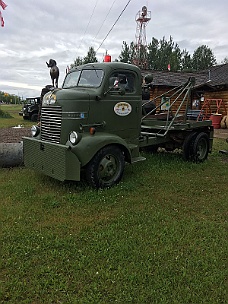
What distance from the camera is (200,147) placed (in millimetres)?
7504

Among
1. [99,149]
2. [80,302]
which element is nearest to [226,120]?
[99,149]

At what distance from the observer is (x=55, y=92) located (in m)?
5.19

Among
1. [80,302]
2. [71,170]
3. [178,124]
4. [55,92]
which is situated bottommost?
[80,302]

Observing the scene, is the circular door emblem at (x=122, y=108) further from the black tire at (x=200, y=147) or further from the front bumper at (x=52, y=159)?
the black tire at (x=200, y=147)

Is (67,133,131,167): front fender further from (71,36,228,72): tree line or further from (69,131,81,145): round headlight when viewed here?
(71,36,228,72): tree line

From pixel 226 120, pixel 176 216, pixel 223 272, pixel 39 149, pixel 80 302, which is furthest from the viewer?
pixel 226 120

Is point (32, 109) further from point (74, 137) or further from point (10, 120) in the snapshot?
point (74, 137)

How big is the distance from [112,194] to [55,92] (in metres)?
2.09

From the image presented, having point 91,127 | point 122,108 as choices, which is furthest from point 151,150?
point 91,127

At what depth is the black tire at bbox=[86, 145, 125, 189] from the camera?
16.3 feet

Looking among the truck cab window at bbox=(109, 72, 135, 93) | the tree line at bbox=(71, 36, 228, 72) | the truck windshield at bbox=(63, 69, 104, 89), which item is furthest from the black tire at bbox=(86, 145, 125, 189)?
the tree line at bbox=(71, 36, 228, 72)

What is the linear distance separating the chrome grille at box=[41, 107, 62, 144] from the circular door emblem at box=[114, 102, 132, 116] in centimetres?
112

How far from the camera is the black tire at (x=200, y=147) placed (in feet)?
23.4

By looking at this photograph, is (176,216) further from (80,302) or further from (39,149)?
(39,149)
